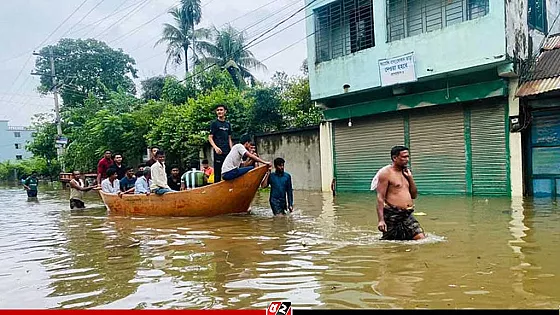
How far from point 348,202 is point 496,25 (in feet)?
19.2

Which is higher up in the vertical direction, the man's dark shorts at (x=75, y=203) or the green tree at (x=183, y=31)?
the green tree at (x=183, y=31)

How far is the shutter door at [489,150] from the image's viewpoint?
12320mm

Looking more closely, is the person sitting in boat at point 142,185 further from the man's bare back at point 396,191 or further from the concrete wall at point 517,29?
the concrete wall at point 517,29

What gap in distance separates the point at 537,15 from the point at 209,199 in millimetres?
11091

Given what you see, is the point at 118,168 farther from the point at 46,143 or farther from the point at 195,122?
the point at 46,143

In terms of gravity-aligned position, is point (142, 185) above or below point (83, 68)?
below

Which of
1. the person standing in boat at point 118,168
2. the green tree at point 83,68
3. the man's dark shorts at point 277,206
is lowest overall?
the man's dark shorts at point 277,206

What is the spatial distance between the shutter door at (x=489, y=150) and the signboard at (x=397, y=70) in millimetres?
2008

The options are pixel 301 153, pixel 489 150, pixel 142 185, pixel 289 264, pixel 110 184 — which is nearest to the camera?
pixel 289 264

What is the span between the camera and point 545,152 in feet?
39.1

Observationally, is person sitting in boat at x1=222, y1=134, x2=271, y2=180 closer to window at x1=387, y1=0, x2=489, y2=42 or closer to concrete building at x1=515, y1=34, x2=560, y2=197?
concrete building at x1=515, y1=34, x2=560, y2=197

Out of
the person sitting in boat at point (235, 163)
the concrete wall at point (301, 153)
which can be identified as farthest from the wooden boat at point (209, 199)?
the concrete wall at point (301, 153)

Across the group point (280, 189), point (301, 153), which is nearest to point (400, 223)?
point (280, 189)

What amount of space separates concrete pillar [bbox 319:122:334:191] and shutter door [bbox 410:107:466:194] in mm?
3418
